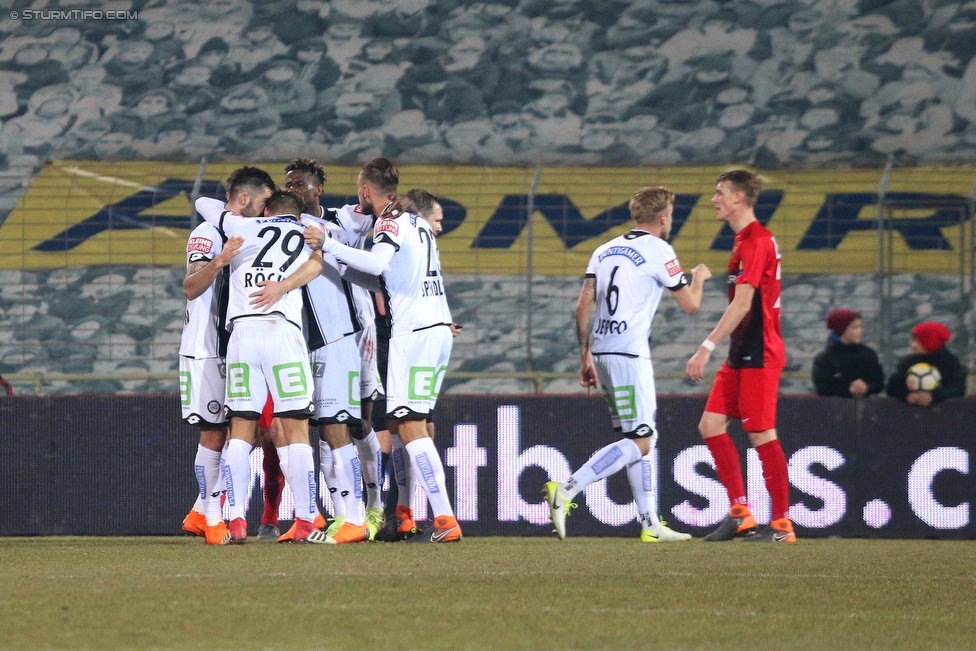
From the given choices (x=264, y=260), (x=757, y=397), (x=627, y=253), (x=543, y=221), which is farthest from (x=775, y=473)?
(x=543, y=221)

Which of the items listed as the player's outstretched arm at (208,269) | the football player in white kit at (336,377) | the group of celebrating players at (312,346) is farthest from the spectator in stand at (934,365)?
the player's outstretched arm at (208,269)

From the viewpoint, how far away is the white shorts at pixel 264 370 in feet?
22.1

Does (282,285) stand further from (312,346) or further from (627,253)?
(627,253)

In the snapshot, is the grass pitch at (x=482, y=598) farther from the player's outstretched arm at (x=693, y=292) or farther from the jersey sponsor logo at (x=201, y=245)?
the jersey sponsor logo at (x=201, y=245)

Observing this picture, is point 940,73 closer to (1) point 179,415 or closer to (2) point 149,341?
(2) point 149,341

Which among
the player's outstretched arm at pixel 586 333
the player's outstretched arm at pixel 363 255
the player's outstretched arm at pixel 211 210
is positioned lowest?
the player's outstretched arm at pixel 586 333

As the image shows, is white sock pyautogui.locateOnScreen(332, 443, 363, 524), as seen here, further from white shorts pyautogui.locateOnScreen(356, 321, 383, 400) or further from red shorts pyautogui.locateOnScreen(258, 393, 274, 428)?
red shorts pyautogui.locateOnScreen(258, 393, 274, 428)

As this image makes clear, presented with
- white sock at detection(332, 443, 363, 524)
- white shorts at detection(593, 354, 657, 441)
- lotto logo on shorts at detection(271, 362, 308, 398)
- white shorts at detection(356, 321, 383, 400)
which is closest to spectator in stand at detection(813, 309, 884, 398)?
white shorts at detection(593, 354, 657, 441)

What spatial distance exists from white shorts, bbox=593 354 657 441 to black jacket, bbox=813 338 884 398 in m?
1.65

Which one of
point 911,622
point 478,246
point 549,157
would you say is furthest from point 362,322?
point 549,157

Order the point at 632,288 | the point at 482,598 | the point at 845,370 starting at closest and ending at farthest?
1. the point at 482,598
2. the point at 632,288
3. the point at 845,370

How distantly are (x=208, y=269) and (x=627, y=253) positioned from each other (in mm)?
2138

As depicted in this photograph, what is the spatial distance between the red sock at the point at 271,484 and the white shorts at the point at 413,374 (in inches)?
39.4

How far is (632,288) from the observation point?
24.1 ft
